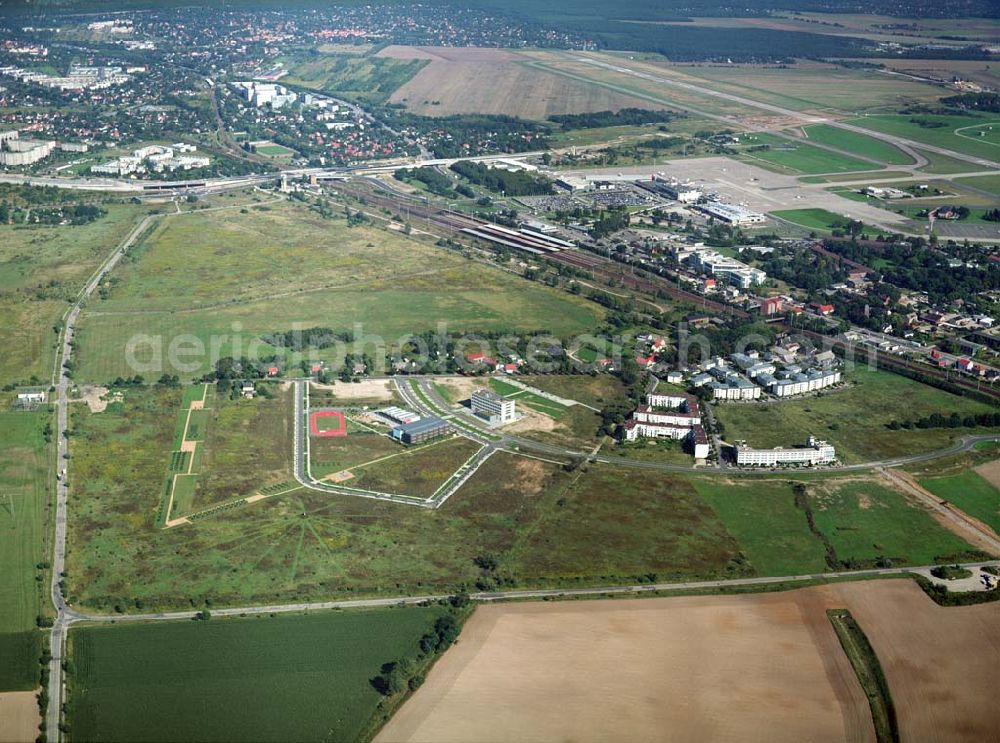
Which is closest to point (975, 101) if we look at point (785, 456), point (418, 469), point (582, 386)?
point (582, 386)

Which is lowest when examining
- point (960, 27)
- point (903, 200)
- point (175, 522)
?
point (175, 522)

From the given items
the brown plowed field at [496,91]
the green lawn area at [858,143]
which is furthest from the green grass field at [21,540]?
the brown plowed field at [496,91]

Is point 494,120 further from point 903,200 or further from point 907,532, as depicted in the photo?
point 907,532

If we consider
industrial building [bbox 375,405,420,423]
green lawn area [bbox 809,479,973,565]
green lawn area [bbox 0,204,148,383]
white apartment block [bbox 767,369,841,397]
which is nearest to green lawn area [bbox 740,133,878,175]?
white apartment block [bbox 767,369,841,397]

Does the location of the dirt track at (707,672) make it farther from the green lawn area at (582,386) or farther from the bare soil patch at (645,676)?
the green lawn area at (582,386)

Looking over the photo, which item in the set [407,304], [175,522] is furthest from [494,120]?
[175,522]

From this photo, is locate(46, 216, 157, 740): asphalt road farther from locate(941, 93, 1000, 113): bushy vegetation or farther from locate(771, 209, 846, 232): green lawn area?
locate(941, 93, 1000, 113): bushy vegetation
